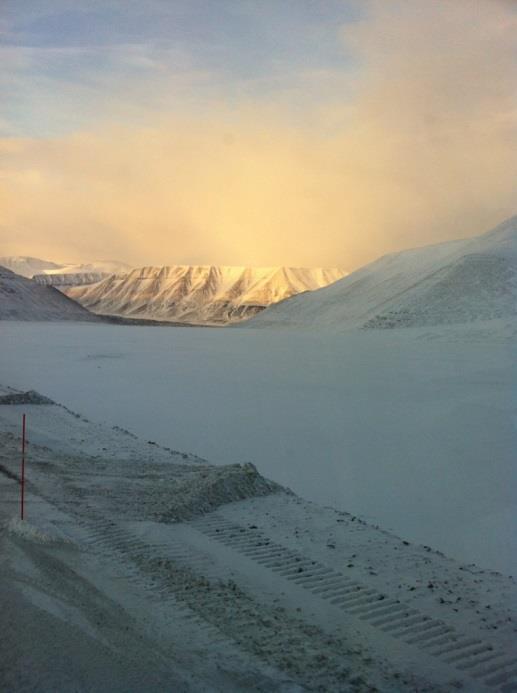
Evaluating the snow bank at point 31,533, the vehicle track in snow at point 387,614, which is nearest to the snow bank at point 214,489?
the vehicle track in snow at point 387,614

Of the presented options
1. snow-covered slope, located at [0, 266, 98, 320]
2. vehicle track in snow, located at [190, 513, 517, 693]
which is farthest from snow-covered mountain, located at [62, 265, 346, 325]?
vehicle track in snow, located at [190, 513, 517, 693]

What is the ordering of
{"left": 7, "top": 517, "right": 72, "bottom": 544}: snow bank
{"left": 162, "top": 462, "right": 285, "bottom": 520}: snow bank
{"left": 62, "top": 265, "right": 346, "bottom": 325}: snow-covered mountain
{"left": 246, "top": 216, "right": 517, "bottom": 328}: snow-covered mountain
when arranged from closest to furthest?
{"left": 7, "top": 517, "right": 72, "bottom": 544}: snow bank → {"left": 162, "top": 462, "right": 285, "bottom": 520}: snow bank → {"left": 246, "top": 216, "right": 517, "bottom": 328}: snow-covered mountain → {"left": 62, "top": 265, "right": 346, "bottom": 325}: snow-covered mountain

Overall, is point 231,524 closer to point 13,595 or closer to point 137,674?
point 13,595

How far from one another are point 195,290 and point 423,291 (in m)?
89.9

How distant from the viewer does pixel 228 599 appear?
15.0 feet

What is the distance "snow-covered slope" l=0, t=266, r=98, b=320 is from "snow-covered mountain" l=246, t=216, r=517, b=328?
72.5 ft

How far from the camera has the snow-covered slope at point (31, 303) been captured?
73250 millimetres

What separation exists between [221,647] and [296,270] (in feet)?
462

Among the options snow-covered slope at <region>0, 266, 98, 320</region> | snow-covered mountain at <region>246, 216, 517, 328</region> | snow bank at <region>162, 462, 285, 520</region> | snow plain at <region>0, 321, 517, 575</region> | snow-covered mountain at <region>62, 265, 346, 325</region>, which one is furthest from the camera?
snow-covered mountain at <region>62, 265, 346, 325</region>

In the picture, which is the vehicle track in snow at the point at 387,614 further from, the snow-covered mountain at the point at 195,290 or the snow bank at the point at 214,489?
the snow-covered mountain at the point at 195,290

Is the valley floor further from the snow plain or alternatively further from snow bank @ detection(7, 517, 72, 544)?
the snow plain

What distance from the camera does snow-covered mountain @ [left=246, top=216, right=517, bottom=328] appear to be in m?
47.0

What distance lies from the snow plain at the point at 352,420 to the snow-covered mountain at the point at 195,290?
318 ft

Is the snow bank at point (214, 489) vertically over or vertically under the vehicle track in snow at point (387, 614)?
over
